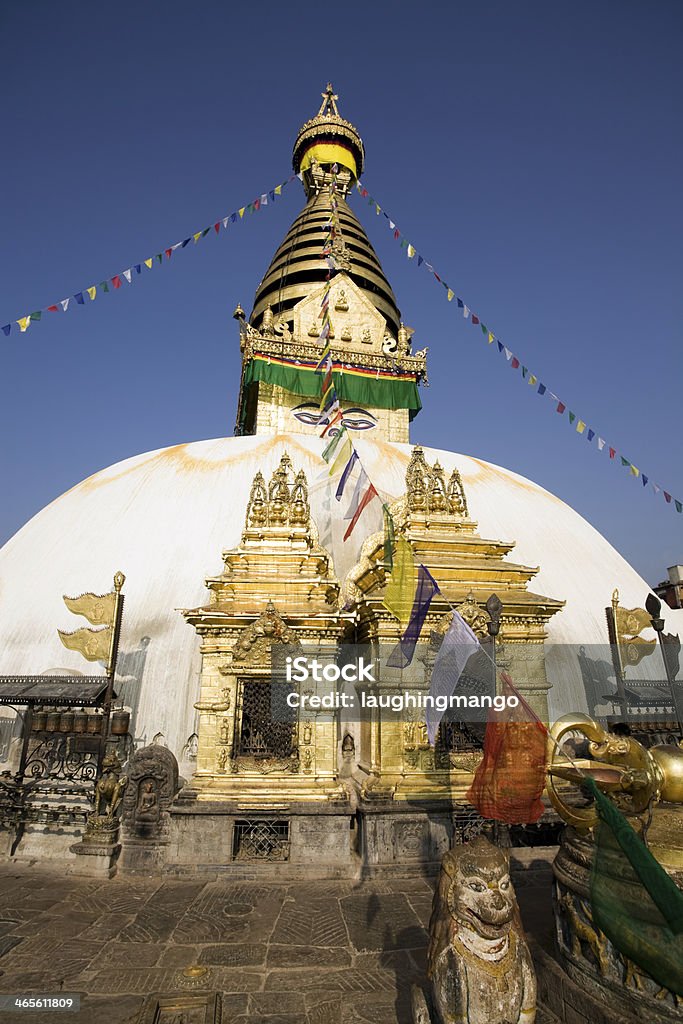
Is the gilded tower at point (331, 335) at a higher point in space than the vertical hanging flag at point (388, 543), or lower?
higher

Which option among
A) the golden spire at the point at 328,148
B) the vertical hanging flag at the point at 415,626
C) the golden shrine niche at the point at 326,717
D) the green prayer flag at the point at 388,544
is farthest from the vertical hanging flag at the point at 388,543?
the golden spire at the point at 328,148

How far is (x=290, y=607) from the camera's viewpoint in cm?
969

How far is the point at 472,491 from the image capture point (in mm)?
17016

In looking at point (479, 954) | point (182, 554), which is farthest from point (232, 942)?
point (182, 554)

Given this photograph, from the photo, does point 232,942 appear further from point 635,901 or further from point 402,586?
point 402,586

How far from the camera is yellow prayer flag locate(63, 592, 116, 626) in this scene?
1005 centimetres

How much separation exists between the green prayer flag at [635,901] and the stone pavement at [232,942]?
1.27m

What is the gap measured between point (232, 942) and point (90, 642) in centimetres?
566

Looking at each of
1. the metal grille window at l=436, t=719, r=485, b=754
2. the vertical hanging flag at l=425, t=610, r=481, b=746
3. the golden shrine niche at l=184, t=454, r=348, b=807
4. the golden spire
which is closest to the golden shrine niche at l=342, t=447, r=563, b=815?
the metal grille window at l=436, t=719, r=485, b=754

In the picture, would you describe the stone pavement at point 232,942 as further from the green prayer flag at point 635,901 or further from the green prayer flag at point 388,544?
the green prayer flag at point 388,544

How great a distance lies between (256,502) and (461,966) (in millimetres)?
8939

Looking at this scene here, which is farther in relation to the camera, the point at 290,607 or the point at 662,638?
the point at 662,638

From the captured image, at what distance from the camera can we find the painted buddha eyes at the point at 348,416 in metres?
23.1

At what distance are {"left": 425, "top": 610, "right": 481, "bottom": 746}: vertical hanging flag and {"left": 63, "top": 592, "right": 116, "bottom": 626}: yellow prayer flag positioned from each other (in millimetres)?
5865
